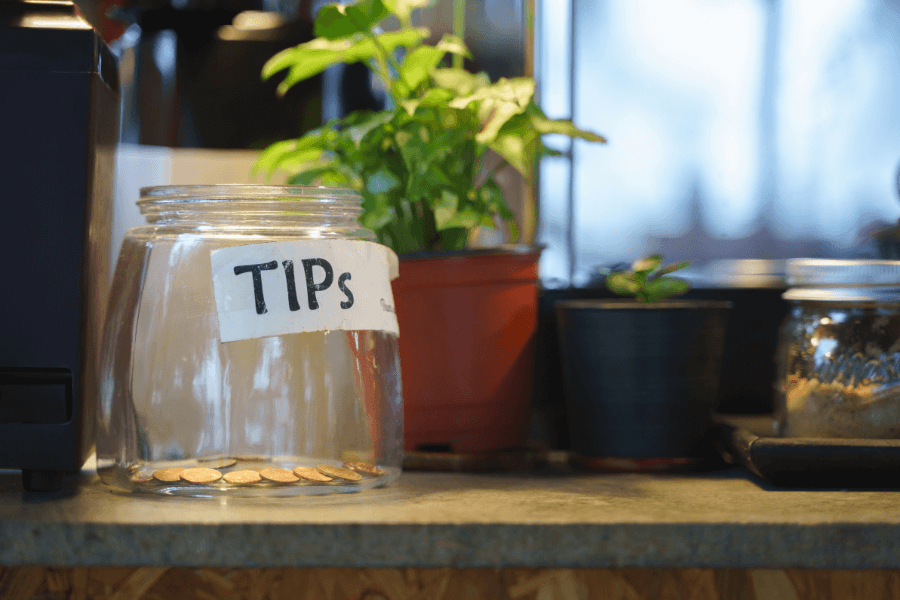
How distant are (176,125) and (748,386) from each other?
778 millimetres

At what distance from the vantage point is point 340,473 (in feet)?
1.85

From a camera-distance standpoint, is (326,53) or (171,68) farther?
(171,68)

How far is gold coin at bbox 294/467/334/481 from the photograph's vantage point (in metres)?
0.55

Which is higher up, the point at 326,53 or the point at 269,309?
the point at 326,53

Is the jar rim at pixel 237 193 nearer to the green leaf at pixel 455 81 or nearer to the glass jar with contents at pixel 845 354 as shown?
the green leaf at pixel 455 81

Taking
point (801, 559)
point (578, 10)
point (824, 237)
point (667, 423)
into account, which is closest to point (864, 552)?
point (801, 559)

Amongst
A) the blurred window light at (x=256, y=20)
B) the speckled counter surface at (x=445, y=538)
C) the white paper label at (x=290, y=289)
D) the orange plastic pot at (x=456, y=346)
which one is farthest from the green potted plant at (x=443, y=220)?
the blurred window light at (x=256, y=20)

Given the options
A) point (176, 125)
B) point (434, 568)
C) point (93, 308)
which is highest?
point (176, 125)

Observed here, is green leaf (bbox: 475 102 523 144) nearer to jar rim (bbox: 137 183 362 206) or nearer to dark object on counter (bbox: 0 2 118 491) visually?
jar rim (bbox: 137 183 362 206)

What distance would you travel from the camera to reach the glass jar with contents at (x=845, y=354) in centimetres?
62

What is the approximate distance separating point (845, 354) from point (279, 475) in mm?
469

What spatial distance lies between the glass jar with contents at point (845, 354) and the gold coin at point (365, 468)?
13.9 inches

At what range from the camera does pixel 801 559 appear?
0.45m

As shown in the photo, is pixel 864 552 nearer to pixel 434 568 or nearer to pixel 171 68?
pixel 434 568
